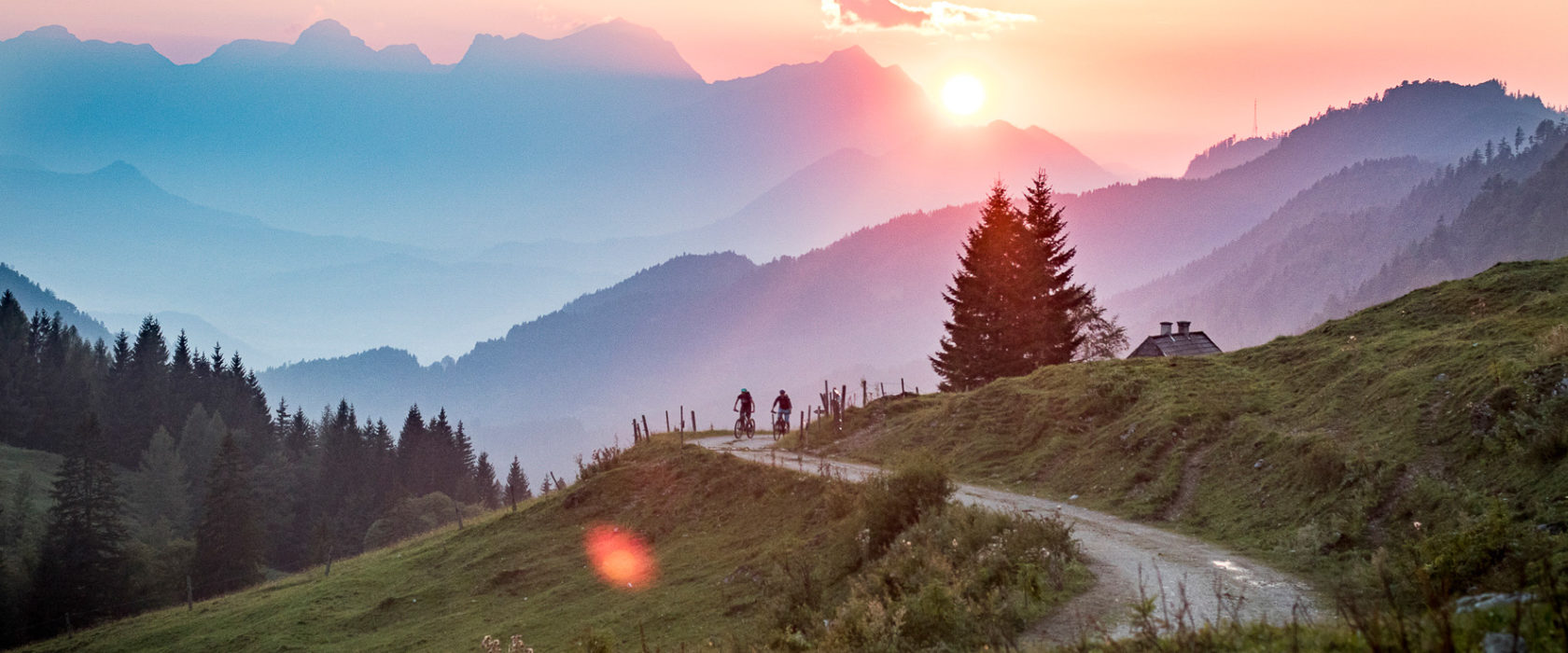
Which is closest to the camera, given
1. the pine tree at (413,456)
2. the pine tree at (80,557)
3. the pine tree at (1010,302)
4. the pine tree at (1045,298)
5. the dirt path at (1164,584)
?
the dirt path at (1164,584)

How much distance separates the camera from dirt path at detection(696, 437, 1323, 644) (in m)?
11.0

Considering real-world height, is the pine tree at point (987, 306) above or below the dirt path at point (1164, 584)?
above

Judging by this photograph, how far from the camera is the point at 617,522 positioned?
32.1 metres

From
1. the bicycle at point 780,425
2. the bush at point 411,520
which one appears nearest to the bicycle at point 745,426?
the bicycle at point 780,425

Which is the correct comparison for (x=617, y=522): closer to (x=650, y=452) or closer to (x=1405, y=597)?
(x=650, y=452)

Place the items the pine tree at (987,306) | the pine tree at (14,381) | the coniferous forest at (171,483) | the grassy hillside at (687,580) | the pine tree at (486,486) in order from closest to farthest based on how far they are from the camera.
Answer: the grassy hillside at (687,580)
the pine tree at (987,306)
the coniferous forest at (171,483)
the pine tree at (14,381)
the pine tree at (486,486)

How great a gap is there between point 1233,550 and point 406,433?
124525 millimetres

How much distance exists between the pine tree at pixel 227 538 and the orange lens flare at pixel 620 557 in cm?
6195

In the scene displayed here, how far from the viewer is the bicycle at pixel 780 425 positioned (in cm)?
4157

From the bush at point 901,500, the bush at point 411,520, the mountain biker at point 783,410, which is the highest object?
the mountain biker at point 783,410

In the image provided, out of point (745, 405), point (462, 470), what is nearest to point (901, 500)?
point (745, 405)

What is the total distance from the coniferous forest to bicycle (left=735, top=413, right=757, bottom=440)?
1534 inches

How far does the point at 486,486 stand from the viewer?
413 feet

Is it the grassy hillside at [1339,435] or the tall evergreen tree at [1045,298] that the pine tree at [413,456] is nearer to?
the tall evergreen tree at [1045,298]
